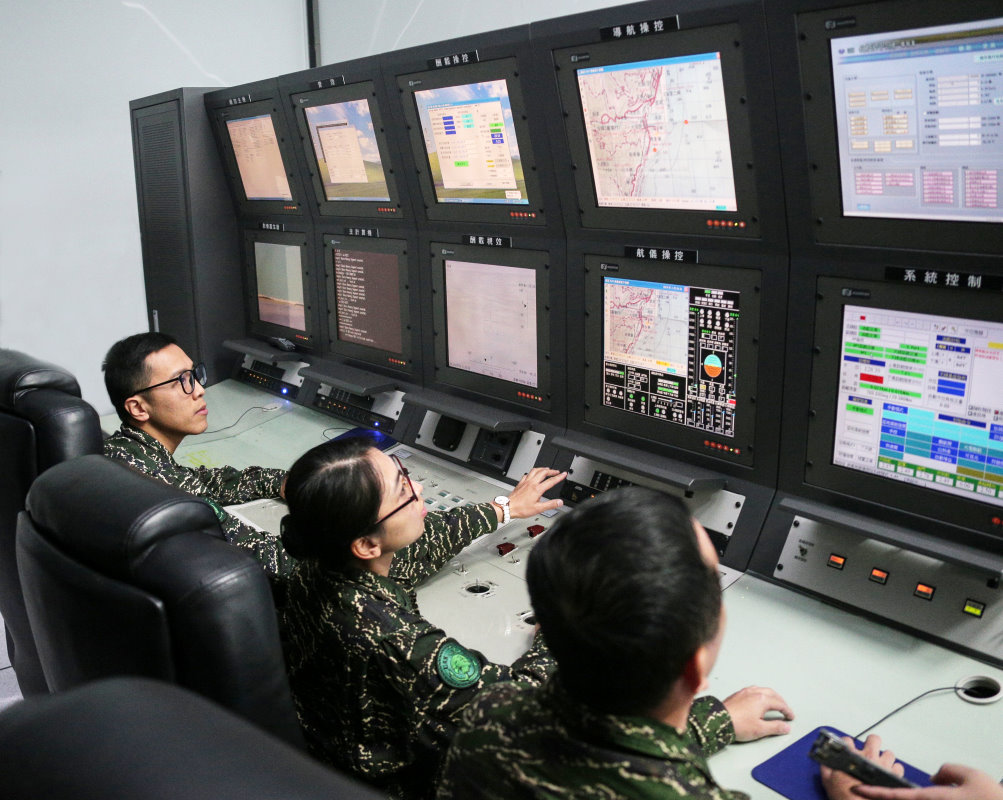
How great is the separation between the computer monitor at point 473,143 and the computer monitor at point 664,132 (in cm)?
18

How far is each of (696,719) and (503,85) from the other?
155 centimetres

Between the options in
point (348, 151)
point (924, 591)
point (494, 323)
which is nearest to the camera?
point (924, 591)

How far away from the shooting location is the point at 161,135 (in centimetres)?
363

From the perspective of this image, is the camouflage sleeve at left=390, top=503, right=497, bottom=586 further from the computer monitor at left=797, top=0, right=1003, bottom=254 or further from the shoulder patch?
the computer monitor at left=797, top=0, right=1003, bottom=254

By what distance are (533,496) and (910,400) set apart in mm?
851

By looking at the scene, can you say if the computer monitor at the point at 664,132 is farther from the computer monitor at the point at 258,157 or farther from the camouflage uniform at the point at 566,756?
the computer monitor at the point at 258,157

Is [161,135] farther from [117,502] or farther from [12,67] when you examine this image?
[117,502]

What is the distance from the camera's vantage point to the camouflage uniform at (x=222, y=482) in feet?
6.48

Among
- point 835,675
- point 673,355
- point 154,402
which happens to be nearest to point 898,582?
point 835,675

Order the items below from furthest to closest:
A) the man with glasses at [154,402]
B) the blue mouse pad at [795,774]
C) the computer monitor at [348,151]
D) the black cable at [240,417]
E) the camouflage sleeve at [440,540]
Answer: the black cable at [240,417] → the computer monitor at [348,151] → the man with glasses at [154,402] → the camouflage sleeve at [440,540] → the blue mouse pad at [795,774]

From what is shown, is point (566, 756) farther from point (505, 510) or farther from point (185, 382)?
point (185, 382)

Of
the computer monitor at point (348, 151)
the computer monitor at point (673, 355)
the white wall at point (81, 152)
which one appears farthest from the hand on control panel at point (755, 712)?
the white wall at point (81, 152)

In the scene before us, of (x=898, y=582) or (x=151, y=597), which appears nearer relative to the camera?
(x=151, y=597)

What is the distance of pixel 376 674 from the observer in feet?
4.75
